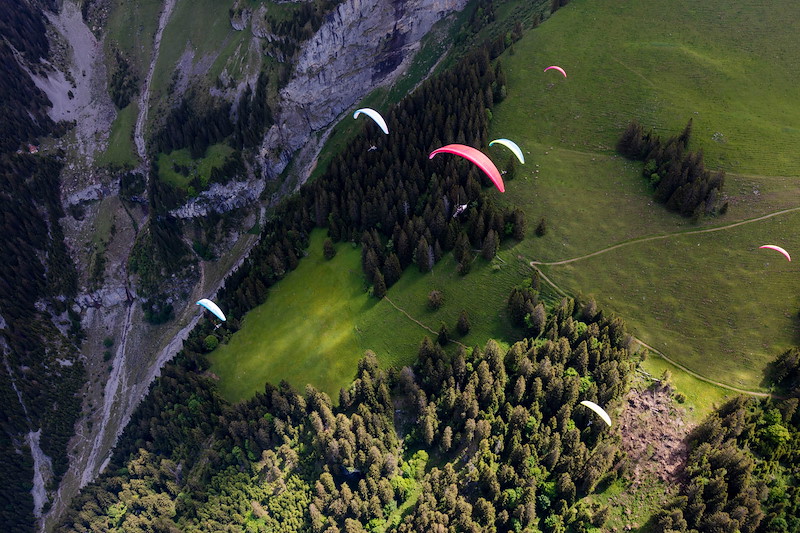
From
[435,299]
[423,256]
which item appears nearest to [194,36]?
[423,256]

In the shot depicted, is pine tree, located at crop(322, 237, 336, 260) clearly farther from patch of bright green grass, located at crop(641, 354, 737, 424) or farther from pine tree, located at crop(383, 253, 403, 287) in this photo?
patch of bright green grass, located at crop(641, 354, 737, 424)

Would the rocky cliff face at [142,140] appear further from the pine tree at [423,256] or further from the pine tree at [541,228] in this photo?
the pine tree at [541,228]

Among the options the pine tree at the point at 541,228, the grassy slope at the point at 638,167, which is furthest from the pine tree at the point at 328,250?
the pine tree at the point at 541,228

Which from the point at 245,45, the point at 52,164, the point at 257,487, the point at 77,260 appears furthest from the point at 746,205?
the point at 52,164

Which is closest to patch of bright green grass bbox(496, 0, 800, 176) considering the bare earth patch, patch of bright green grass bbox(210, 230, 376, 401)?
the bare earth patch

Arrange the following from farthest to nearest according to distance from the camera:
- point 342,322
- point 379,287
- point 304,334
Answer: point 304,334 → point 342,322 → point 379,287

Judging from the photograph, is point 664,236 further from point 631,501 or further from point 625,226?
point 631,501

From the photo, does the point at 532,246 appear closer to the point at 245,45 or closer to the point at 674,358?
the point at 674,358
